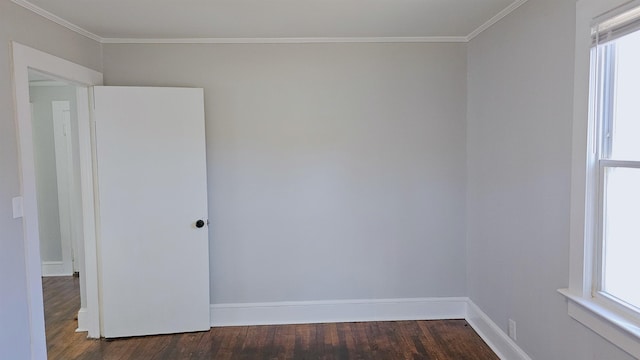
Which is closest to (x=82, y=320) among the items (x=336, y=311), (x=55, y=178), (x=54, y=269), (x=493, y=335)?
(x=54, y=269)

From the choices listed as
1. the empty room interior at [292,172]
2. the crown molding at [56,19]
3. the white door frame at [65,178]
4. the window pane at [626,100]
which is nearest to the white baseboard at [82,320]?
the empty room interior at [292,172]

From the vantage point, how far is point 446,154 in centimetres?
324

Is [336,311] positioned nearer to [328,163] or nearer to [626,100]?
[328,163]

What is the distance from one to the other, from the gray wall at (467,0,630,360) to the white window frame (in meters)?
0.06

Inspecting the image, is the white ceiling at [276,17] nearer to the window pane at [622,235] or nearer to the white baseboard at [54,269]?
the window pane at [622,235]

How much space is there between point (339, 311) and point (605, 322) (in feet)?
6.64

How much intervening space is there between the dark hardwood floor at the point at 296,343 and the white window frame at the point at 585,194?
43.6 inches

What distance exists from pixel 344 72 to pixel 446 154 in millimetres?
1122

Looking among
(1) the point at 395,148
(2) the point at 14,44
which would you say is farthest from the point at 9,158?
(1) the point at 395,148

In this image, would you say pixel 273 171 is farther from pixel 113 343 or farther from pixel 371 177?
pixel 113 343

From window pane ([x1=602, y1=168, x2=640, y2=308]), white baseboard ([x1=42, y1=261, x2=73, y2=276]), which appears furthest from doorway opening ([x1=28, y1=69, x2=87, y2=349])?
window pane ([x1=602, y1=168, x2=640, y2=308])

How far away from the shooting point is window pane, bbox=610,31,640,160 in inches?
62.7

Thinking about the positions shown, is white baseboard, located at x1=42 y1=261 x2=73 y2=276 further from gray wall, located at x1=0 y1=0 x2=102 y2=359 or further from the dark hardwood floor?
gray wall, located at x1=0 y1=0 x2=102 y2=359

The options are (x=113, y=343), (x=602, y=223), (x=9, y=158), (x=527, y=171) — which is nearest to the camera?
(x=602, y=223)
